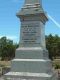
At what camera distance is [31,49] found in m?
15.1

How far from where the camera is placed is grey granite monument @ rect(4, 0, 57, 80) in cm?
1453

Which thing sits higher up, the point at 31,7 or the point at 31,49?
the point at 31,7

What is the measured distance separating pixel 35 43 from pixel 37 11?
1813mm

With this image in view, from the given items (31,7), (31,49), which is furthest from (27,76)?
(31,7)

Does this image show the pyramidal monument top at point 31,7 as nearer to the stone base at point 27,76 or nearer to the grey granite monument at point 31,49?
the grey granite monument at point 31,49

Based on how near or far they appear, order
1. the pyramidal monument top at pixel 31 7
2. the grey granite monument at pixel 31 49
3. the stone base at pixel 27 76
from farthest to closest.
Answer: the pyramidal monument top at pixel 31 7 → the grey granite monument at pixel 31 49 → the stone base at pixel 27 76

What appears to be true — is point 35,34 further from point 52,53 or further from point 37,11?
point 52,53

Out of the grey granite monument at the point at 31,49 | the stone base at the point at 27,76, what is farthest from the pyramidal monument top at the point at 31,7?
the stone base at the point at 27,76

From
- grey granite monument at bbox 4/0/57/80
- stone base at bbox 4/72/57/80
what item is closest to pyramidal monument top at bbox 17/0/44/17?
grey granite monument at bbox 4/0/57/80

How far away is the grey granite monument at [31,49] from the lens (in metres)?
14.5

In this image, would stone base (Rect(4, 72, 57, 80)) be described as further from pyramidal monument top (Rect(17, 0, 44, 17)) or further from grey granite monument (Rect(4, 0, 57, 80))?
pyramidal monument top (Rect(17, 0, 44, 17))

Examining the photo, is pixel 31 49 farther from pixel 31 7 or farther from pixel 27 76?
pixel 31 7

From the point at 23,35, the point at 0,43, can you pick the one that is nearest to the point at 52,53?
the point at 0,43

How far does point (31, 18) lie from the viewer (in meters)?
15.6
